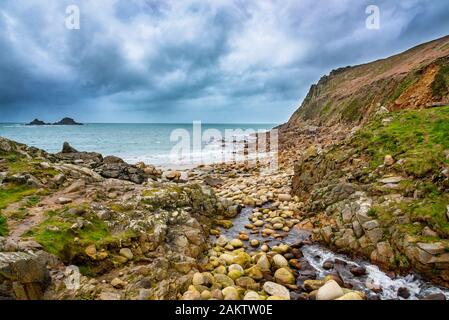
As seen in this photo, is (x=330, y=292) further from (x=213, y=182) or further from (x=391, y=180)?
(x=213, y=182)

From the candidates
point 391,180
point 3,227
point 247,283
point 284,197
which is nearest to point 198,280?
point 247,283

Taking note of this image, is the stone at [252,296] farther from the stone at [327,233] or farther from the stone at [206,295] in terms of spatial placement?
the stone at [327,233]

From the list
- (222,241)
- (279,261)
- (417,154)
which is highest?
(417,154)

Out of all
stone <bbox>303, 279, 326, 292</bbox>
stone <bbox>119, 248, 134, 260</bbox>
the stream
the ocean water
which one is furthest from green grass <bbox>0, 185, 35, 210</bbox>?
the ocean water

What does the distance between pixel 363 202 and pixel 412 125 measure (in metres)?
6.24

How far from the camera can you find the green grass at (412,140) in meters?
11.0

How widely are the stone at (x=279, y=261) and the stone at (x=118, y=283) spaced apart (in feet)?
15.6

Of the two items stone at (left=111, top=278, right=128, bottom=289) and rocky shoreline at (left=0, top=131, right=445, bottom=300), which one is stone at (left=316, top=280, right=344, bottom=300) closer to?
rocky shoreline at (left=0, top=131, right=445, bottom=300)

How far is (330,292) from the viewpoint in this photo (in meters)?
7.27

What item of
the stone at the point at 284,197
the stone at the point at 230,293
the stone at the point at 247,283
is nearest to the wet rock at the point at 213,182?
the stone at the point at 284,197

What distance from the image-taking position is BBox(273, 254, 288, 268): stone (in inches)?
362

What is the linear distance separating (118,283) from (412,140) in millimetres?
13401
